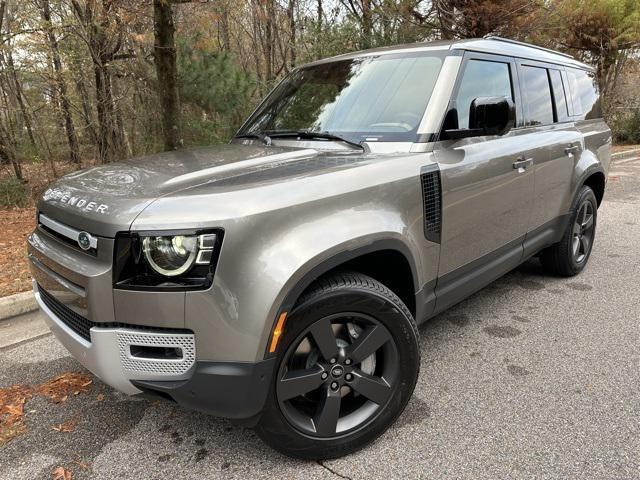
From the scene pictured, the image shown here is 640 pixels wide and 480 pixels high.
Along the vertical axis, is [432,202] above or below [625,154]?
above

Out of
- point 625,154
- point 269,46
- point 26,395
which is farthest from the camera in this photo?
point 269,46

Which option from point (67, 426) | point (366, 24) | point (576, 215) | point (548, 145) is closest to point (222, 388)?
point (67, 426)

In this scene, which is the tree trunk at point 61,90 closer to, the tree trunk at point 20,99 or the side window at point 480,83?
the tree trunk at point 20,99

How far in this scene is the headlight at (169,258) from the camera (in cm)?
174

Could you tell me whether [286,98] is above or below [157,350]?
above

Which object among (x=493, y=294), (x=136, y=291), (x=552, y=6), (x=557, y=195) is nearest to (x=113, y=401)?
(x=136, y=291)

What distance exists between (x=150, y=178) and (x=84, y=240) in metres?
0.41

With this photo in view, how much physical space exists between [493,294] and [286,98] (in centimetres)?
237

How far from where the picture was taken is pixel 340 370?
215 cm

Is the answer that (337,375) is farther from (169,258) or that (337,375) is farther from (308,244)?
(169,258)

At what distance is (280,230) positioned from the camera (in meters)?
1.85

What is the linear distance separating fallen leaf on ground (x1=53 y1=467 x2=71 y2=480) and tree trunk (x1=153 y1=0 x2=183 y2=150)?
18.4 feet

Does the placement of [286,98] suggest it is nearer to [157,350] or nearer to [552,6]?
[157,350]

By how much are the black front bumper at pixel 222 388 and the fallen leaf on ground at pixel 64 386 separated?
4.01ft
